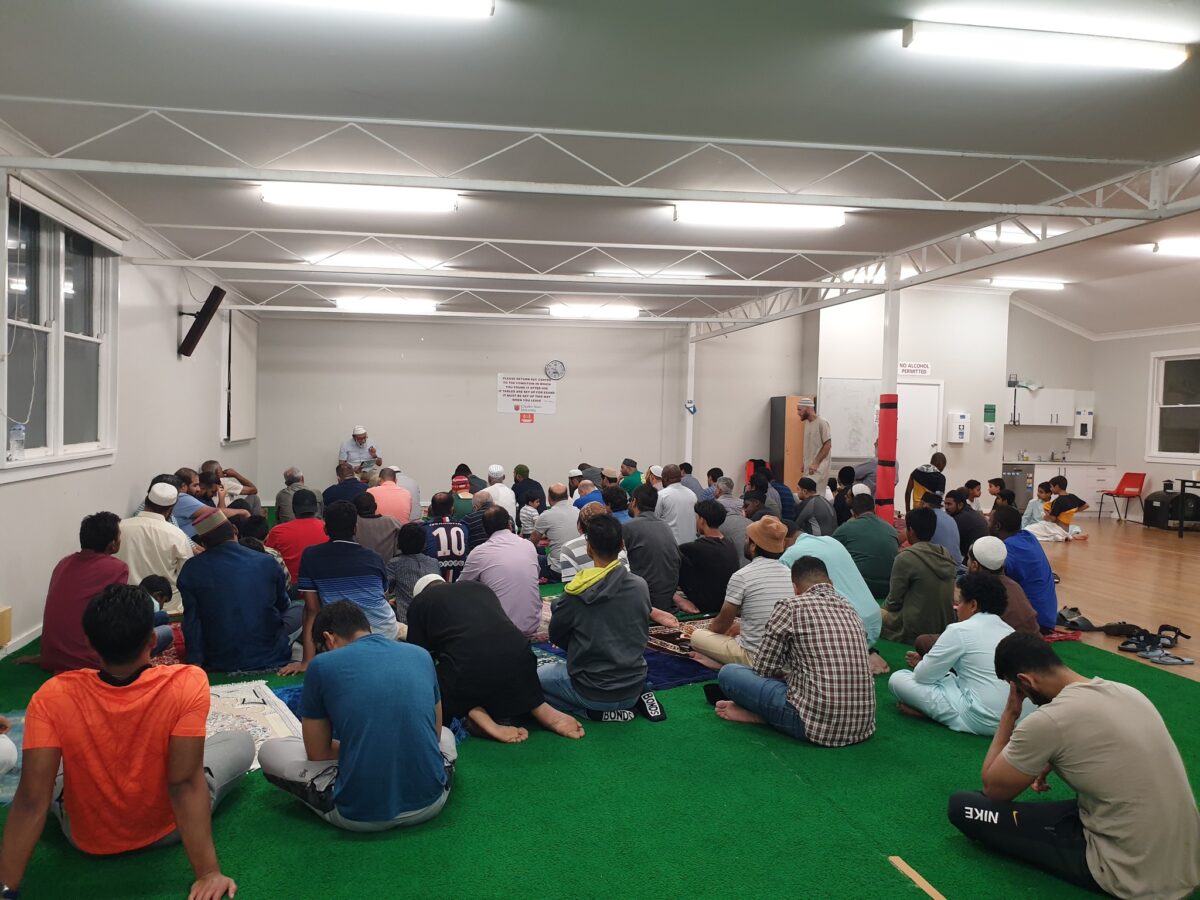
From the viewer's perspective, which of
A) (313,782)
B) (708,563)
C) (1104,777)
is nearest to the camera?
(1104,777)

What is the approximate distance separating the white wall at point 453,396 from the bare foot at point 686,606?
750 centimetres

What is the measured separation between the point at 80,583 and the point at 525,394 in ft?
31.1

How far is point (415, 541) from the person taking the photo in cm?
480

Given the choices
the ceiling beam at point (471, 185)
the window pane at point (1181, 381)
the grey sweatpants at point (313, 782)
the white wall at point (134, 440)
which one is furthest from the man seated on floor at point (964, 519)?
the window pane at point (1181, 381)

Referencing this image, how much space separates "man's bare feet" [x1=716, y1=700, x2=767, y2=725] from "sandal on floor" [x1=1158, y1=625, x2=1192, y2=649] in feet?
11.5

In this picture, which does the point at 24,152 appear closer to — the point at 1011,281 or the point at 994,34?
the point at 994,34

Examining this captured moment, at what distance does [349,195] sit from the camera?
20.0 feet

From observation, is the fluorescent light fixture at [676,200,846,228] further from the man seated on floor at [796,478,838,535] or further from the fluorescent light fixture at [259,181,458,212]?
the man seated on floor at [796,478,838,535]

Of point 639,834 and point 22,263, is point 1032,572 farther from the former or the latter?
point 22,263

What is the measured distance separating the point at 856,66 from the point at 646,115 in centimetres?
132

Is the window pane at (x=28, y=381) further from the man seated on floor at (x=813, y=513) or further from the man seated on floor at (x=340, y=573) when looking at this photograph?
the man seated on floor at (x=813, y=513)

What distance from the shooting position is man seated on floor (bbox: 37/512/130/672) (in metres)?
4.03

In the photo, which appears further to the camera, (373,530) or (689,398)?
(689,398)

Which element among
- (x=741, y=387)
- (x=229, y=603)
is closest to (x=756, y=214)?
(x=229, y=603)
